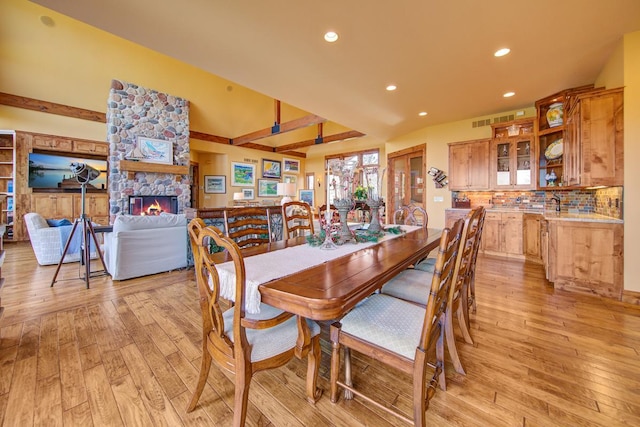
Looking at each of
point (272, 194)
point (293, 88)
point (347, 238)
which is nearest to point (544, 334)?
point (347, 238)

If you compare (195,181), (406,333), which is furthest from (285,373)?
(195,181)

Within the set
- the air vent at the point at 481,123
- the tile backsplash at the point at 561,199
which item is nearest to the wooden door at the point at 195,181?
the tile backsplash at the point at 561,199

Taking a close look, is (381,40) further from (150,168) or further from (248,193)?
(248,193)

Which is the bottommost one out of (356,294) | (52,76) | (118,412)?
(118,412)

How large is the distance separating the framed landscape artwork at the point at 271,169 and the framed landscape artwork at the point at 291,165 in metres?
0.27

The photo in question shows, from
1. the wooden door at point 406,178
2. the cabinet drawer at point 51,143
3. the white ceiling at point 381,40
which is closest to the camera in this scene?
the white ceiling at point 381,40

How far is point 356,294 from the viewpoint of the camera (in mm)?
1041

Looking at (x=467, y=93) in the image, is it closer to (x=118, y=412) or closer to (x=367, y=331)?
(x=367, y=331)

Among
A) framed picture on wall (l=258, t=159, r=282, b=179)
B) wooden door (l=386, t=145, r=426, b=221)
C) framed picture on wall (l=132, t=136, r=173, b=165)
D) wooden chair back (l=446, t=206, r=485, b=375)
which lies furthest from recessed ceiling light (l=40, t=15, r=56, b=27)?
wooden door (l=386, t=145, r=426, b=221)

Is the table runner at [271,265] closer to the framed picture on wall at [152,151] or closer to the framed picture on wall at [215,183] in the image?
the framed picture on wall at [152,151]

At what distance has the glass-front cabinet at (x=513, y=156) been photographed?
4.35 meters

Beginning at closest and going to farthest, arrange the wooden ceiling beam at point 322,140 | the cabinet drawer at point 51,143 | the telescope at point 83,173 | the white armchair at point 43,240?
the telescope at point 83,173 → the white armchair at point 43,240 → the cabinet drawer at point 51,143 → the wooden ceiling beam at point 322,140

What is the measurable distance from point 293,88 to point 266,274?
310 centimetres

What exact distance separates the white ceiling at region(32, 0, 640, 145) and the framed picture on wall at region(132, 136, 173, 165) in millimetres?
3990
